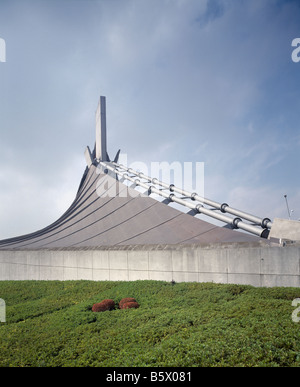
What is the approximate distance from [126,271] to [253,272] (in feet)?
13.0

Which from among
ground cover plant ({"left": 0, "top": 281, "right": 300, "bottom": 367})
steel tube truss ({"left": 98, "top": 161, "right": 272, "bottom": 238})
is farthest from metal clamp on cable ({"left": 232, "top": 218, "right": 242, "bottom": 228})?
ground cover plant ({"left": 0, "top": 281, "right": 300, "bottom": 367})

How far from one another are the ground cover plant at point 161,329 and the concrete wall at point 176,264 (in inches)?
19.5

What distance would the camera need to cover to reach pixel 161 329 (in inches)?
213

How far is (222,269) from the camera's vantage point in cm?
834

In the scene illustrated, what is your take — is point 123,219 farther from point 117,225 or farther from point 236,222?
point 236,222

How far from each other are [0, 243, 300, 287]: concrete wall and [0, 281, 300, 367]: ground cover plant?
495mm

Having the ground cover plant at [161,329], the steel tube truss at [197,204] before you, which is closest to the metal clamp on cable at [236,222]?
the steel tube truss at [197,204]

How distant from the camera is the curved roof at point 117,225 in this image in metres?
11.2

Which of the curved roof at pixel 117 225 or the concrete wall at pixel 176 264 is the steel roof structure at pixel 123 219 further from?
the concrete wall at pixel 176 264

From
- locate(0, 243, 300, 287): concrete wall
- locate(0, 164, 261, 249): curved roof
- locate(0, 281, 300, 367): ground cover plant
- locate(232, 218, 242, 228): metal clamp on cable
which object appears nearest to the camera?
locate(0, 281, 300, 367): ground cover plant

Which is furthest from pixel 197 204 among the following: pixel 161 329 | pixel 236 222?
pixel 161 329

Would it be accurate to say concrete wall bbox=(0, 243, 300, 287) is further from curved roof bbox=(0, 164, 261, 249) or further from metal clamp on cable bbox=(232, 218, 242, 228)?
A: metal clamp on cable bbox=(232, 218, 242, 228)

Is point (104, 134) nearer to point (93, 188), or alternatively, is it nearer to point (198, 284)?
point (93, 188)

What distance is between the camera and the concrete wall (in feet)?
25.0
